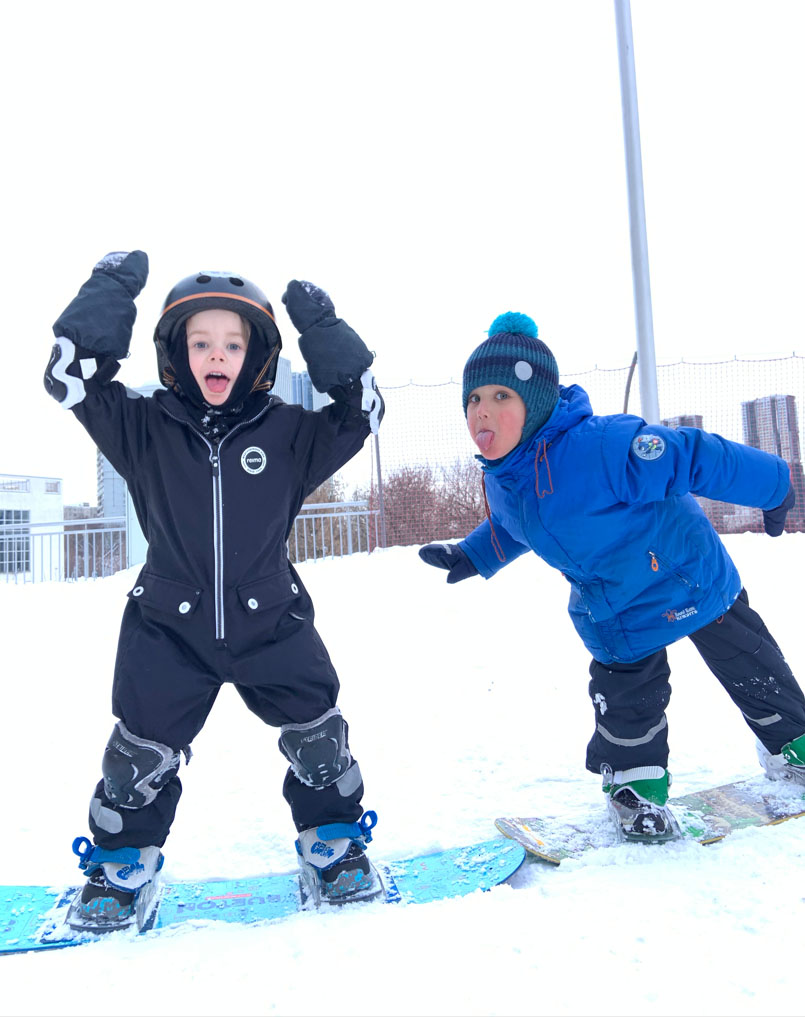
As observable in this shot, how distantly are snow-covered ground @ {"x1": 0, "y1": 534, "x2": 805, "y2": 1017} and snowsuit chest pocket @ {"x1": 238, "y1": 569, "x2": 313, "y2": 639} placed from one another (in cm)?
75

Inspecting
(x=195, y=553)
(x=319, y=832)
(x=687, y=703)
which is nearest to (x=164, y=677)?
(x=195, y=553)

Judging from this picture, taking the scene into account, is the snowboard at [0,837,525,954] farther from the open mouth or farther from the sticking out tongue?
the open mouth

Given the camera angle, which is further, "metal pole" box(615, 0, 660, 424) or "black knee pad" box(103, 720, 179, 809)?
"metal pole" box(615, 0, 660, 424)

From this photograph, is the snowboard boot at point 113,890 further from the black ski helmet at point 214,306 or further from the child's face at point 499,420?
the child's face at point 499,420

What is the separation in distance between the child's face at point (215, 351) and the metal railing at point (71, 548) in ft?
30.1

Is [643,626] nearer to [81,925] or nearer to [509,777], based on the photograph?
[509,777]

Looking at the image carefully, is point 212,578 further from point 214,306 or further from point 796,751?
point 796,751

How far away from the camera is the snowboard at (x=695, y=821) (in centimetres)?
222

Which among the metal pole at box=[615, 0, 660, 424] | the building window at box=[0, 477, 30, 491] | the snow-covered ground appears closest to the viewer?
the snow-covered ground

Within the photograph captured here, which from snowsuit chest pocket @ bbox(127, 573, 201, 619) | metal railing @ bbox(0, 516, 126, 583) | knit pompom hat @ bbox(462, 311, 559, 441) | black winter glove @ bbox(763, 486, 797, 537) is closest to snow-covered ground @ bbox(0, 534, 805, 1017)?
snowsuit chest pocket @ bbox(127, 573, 201, 619)

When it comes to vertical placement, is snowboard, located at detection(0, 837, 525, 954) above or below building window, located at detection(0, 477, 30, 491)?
below

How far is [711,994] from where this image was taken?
1337mm

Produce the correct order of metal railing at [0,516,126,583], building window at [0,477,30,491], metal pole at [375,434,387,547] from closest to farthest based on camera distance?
metal pole at [375,434,387,547], metal railing at [0,516,126,583], building window at [0,477,30,491]

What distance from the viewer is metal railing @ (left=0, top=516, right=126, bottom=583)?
34.2 ft
